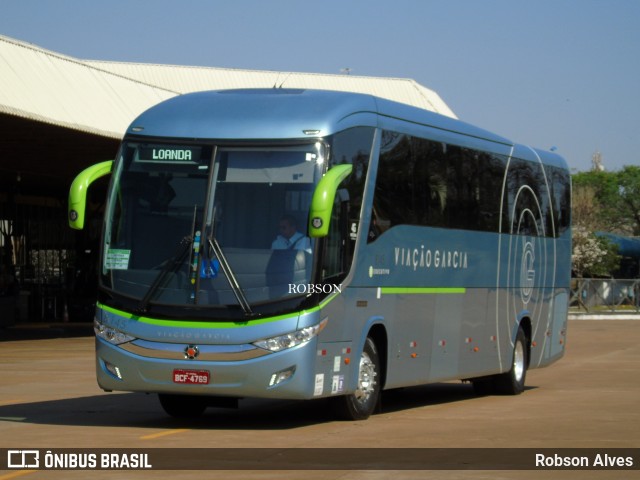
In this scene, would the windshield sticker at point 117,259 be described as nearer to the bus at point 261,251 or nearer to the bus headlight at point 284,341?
the bus at point 261,251

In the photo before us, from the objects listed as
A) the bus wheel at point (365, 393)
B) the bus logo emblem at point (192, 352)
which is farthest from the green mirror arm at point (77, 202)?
the bus wheel at point (365, 393)

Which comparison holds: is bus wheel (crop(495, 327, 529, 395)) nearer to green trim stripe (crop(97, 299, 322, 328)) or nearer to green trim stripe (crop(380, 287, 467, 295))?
green trim stripe (crop(380, 287, 467, 295))

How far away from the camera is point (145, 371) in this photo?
13562 mm

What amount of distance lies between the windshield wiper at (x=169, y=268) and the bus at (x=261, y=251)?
14 mm

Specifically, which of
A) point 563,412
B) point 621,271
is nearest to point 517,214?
point 563,412

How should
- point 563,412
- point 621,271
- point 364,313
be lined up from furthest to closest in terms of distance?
1. point 621,271
2. point 563,412
3. point 364,313

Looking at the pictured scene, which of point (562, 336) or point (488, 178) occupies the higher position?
point (488, 178)

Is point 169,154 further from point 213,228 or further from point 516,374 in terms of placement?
point 516,374

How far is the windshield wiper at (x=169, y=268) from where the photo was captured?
Answer: 44.4 ft

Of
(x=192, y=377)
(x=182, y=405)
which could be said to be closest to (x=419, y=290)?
(x=182, y=405)

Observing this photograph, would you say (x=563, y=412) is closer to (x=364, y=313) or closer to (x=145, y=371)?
(x=364, y=313)

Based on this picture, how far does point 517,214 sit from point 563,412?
4.46 m

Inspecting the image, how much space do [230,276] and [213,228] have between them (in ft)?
1.78

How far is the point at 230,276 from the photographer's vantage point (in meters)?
13.3
